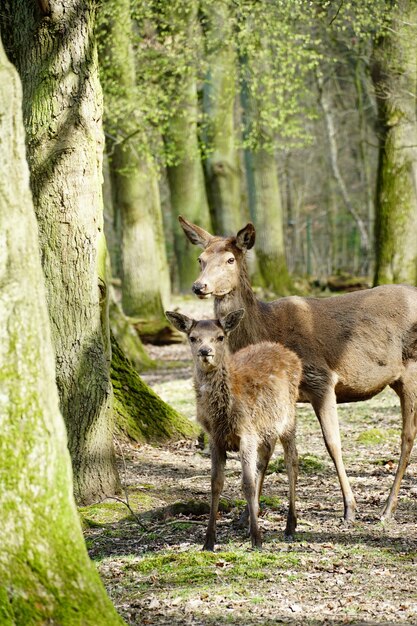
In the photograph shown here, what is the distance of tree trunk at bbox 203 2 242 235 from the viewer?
2367cm

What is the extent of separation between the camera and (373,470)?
995 cm

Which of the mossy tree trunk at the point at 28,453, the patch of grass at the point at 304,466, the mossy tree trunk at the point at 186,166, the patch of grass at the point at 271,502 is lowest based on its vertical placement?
the patch of grass at the point at 304,466

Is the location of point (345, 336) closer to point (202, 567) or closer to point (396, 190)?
point (202, 567)

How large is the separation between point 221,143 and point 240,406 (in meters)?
20.2

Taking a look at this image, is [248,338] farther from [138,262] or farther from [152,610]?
[138,262]

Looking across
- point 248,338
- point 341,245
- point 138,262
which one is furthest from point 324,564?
point 341,245

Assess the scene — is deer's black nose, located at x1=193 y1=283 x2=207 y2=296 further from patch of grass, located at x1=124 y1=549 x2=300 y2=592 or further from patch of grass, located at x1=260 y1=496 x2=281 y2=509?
patch of grass, located at x1=124 y1=549 x2=300 y2=592

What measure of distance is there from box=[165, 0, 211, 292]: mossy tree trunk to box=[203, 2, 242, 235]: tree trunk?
45cm

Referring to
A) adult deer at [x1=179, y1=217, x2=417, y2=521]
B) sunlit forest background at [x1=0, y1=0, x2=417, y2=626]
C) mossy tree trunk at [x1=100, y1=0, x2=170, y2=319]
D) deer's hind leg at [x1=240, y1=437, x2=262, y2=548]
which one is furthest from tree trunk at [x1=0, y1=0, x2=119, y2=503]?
mossy tree trunk at [x1=100, y1=0, x2=170, y2=319]

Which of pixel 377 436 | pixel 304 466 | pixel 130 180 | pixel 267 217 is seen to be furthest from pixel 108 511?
pixel 267 217

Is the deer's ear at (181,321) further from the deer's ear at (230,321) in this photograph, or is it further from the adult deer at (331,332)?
the adult deer at (331,332)

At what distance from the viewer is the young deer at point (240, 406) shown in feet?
23.6

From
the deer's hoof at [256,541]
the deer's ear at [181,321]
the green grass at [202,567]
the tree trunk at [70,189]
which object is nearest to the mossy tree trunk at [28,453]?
the green grass at [202,567]

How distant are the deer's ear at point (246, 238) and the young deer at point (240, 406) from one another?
144 cm
